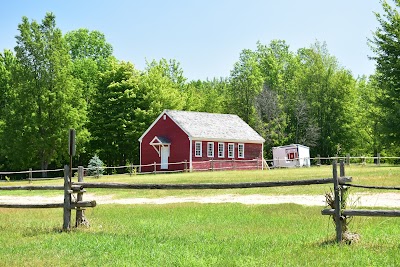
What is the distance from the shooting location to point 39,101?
5428 centimetres

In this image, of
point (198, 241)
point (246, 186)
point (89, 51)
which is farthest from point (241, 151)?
point (198, 241)

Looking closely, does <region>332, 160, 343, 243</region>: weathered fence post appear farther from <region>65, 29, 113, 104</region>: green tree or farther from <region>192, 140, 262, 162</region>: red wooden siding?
<region>65, 29, 113, 104</region>: green tree

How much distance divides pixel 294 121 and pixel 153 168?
90.3 ft

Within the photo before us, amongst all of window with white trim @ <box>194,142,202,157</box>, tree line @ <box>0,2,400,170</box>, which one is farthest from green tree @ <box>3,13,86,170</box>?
window with white trim @ <box>194,142,202,157</box>

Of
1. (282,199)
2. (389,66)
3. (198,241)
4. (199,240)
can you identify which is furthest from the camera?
(389,66)

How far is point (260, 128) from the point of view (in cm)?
6888

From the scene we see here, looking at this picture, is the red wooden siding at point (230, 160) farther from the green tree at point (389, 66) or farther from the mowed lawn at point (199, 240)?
the mowed lawn at point (199, 240)

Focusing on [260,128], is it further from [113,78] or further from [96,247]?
[96,247]

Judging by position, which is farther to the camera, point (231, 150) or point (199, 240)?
point (231, 150)

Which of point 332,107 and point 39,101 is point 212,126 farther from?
point 332,107

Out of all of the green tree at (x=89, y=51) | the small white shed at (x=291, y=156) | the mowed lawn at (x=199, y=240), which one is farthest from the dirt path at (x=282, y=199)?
the green tree at (x=89, y=51)

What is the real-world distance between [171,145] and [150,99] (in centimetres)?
1292

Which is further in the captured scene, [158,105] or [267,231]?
[158,105]

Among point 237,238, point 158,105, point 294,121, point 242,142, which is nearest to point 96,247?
point 237,238
